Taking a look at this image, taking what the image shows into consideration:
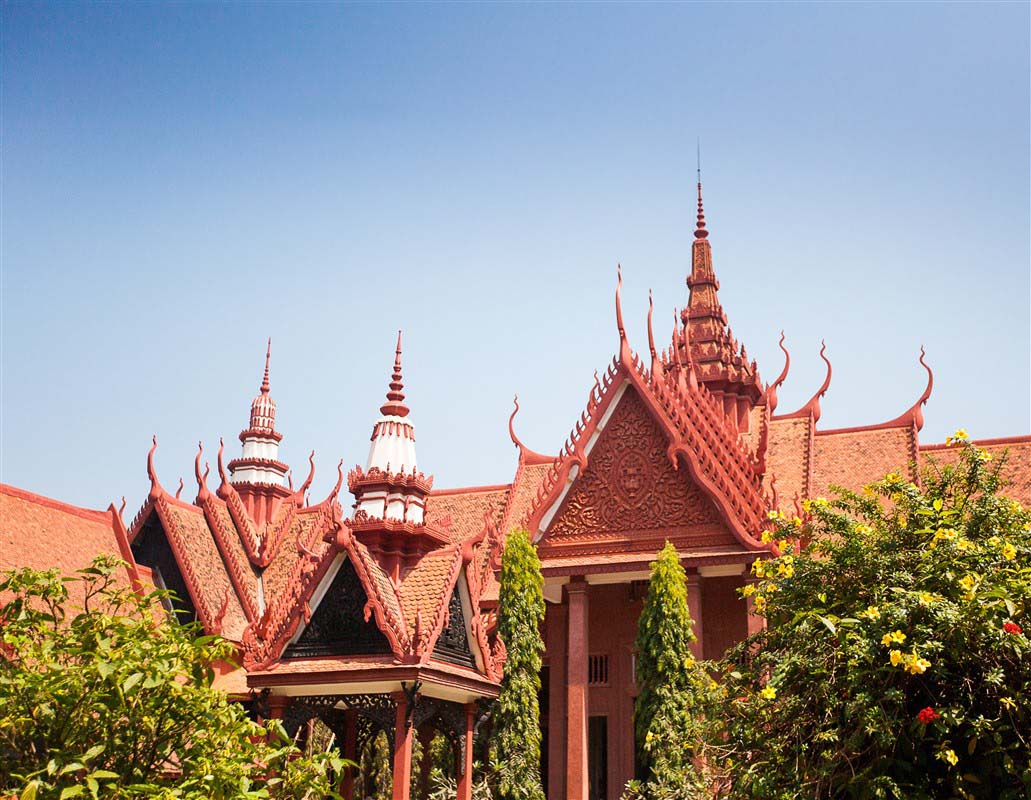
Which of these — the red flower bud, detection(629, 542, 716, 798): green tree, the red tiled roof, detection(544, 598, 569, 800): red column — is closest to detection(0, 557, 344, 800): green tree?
the red flower bud

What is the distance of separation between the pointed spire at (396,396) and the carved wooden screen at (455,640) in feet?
10.4

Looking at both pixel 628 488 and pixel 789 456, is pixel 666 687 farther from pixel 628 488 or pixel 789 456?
pixel 789 456

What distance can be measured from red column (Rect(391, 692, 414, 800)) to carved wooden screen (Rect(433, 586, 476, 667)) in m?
0.72

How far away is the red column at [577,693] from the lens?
58.0 ft

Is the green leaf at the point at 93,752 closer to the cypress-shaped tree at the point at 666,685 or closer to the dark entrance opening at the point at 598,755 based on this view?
the cypress-shaped tree at the point at 666,685

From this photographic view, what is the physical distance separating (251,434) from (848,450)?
12677 mm

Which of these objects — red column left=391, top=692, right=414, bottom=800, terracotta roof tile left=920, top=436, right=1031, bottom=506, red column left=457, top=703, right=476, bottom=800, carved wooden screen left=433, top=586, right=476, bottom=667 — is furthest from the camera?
terracotta roof tile left=920, top=436, right=1031, bottom=506

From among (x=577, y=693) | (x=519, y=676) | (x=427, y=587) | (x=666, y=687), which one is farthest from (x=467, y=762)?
(x=577, y=693)

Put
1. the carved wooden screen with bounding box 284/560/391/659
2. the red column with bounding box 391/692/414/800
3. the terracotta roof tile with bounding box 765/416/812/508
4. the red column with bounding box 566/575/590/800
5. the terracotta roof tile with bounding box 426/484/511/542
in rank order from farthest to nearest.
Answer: the terracotta roof tile with bounding box 426/484/511/542
the terracotta roof tile with bounding box 765/416/812/508
the red column with bounding box 566/575/590/800
the carved wooden screen with bounding box 284/560/391/659
the red column with bounding box 391/692/414/800

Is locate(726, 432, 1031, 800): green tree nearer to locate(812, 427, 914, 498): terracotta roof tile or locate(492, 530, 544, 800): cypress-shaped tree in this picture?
locate(492, 530, 544, 800): cypress-shaped tree

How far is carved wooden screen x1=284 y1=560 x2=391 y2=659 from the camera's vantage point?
14539 mm

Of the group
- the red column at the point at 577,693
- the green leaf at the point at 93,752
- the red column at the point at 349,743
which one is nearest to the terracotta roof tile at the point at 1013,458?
the red column at the point at 577,693

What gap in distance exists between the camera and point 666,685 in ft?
53.6

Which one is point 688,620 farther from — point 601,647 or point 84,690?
point 84,690
